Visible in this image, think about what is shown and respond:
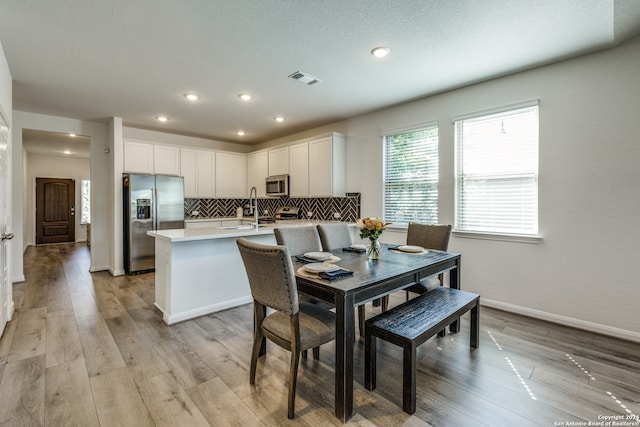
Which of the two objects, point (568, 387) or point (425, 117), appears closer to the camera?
point (568, 387)

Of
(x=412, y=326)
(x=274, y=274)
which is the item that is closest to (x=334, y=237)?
(x=412, y=326)

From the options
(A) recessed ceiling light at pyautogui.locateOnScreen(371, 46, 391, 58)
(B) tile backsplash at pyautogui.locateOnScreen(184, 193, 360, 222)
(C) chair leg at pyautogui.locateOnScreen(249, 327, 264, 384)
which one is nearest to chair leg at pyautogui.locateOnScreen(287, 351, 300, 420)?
(C) chair leg at pyautogui.locateOnScreen(249, 327, 264, 384)

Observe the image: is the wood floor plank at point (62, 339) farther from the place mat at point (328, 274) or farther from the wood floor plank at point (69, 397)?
the place mat at point (328, 274)

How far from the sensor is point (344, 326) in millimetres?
1618

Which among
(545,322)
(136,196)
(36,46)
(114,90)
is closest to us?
(36,46)

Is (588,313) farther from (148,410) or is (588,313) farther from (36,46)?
(36,46)

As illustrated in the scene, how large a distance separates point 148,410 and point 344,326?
124cm

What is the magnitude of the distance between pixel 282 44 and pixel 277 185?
319cm

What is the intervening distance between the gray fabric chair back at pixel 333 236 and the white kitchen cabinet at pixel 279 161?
8.50 ft

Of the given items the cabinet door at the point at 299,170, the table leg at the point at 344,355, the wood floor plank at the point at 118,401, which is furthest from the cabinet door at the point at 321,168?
the wood floor plank at the point at 118,401

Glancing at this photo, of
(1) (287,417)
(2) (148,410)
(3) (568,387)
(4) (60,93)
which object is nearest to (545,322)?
(3) (568,387)

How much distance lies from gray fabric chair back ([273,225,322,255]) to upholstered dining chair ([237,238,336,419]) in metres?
0.72

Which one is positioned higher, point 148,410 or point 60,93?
point 60,93

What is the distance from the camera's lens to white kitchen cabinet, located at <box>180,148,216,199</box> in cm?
557
